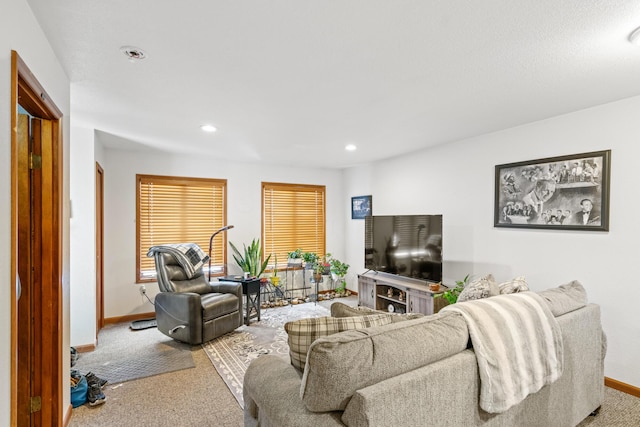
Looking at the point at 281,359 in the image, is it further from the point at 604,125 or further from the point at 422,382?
the point at 604,125

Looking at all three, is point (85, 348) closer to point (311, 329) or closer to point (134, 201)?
point (134, 201)

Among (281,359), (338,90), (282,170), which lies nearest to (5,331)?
(281,359)

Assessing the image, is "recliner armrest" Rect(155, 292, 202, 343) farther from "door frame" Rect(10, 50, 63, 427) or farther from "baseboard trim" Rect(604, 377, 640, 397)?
"baseboard trim" Rect(604, 377, 640, 397)

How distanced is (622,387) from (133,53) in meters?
4.26

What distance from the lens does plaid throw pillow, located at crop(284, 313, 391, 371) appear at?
1.49 m

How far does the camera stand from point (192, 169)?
16.4 feet

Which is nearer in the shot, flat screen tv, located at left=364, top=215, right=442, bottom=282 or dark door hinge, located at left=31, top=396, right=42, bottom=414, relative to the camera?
dark door hinge, located at left=31, top=396, right=42, bottom=414

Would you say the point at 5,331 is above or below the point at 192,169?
below

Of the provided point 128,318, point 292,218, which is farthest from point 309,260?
point 128,318

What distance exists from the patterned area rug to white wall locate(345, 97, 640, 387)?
2216 millimetres

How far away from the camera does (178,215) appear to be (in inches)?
195

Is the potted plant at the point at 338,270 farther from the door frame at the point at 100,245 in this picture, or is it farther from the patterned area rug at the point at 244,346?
the door frame at the point at 100,245

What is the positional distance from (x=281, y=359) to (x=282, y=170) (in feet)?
14.2

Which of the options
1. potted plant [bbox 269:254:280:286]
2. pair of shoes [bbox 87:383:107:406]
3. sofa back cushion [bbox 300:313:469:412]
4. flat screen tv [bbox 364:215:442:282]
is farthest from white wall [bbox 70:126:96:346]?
flat screen tv [bbox 364:215:442:282]
